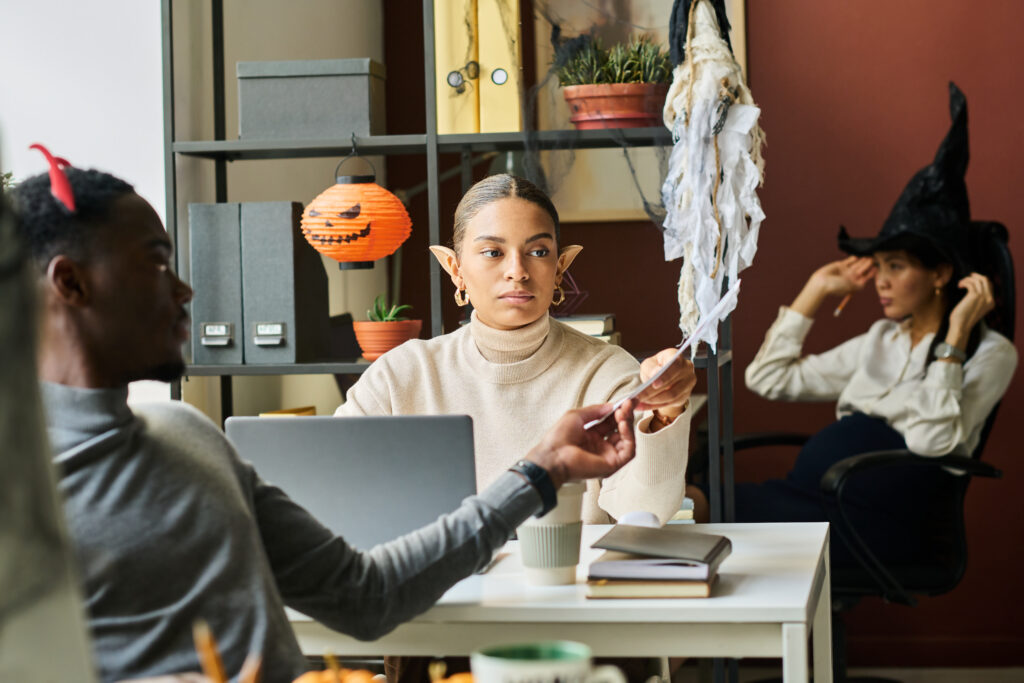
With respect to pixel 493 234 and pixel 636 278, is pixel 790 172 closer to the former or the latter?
pixel 636 278

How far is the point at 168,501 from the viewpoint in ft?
3.67

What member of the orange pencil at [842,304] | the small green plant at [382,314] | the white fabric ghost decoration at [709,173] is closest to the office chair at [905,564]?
the orange pencil at [842,304]

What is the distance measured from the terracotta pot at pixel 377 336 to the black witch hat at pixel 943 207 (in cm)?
153

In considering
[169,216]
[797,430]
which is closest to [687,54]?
[169,216]

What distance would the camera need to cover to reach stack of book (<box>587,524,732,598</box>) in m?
1.38

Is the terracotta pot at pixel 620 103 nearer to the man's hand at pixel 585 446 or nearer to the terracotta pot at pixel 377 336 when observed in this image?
the terracotta pot at pixel 377 336

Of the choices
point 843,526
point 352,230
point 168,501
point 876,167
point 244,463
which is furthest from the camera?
point 876,167

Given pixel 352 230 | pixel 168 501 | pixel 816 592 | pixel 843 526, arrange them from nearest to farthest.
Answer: pixel 168 501
pixel 816 592
pixel 352 230
pixel 843 526

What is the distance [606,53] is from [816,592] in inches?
53.7

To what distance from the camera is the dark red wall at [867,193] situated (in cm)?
357

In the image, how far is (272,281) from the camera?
8.20ft

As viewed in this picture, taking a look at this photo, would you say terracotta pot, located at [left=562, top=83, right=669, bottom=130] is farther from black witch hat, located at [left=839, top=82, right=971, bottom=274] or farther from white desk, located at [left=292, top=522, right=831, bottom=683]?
white desk, located at [left=292, top=522, right=831, bottom=683]

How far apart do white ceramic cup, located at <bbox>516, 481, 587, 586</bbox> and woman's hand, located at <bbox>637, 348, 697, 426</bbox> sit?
0.94ft

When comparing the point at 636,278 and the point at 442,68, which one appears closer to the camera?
the point at 442,68
